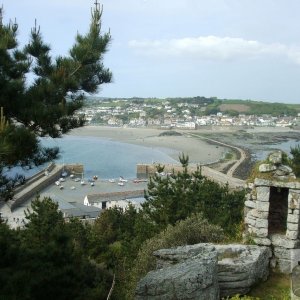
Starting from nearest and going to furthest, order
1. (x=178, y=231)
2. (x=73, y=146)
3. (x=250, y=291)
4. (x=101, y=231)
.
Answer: (x=250, y=291) < (x=178, y=231) < (x=101, y=231) < (x=73, y=146)

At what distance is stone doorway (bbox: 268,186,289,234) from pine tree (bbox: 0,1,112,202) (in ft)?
15.0

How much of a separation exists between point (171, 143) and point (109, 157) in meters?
19.2

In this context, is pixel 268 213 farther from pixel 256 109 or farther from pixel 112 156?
pixel 256 109

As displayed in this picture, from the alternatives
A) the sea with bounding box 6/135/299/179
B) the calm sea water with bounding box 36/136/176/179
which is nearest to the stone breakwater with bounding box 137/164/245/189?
the calm sea water with bounding box 36/136/176/179

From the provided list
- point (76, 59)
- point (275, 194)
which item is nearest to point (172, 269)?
point (275, 194)

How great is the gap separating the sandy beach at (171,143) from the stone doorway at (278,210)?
52429 mm

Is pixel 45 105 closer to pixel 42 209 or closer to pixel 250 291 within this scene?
pixel 250 291

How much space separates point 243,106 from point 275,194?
179 meters

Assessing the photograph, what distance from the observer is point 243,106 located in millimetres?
184500

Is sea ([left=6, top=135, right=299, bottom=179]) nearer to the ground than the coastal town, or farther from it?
nearer to the ground

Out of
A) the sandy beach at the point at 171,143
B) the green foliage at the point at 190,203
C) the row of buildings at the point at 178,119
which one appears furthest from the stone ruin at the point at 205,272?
the row of buildings at the point at 178,119

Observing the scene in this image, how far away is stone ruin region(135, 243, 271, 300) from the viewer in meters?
7.37

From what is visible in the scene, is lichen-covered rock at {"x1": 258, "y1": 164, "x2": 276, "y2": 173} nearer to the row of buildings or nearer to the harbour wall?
the harbour wall

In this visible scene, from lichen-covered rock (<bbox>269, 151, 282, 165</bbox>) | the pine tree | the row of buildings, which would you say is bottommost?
the row of buildings
